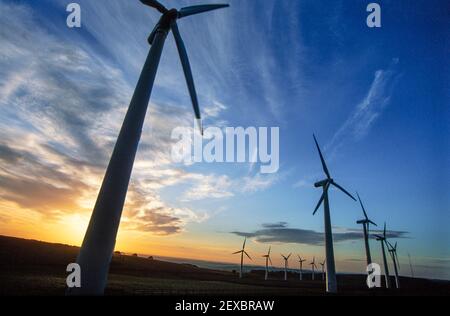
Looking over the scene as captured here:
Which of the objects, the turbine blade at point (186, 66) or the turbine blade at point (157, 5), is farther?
the turbine blade at point (157, 5)

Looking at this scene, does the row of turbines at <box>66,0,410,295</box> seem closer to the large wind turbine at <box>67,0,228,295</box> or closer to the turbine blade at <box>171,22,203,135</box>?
the large wind turbine at <box>67,0,228,295</box>

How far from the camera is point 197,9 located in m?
31.6

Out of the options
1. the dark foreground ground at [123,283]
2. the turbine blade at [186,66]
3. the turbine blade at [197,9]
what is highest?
the turbine blade at [197,9]

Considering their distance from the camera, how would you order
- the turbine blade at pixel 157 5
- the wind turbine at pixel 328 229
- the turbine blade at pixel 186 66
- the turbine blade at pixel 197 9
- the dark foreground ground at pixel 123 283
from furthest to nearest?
the wind turbine at pixel 328 229 → the dark foreground ground at pixel 123 283 → the turbine blade at pixel 197 9 → the turbine blade at pixel 157 5 → the turbine blade at pixel 186 66

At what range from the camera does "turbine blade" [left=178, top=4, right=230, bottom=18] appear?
29.1m

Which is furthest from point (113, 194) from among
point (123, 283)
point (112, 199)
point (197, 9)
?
point (123, 283)

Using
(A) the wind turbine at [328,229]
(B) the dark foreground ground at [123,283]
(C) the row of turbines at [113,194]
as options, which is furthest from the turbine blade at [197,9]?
(A) the wind turbine at [328,229]

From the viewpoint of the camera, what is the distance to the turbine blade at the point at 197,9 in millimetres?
29141

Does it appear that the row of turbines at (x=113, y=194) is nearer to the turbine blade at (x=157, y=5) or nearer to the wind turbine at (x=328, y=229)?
the turbine blade at (x=157, y=5)

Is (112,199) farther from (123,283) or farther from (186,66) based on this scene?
(123,283)

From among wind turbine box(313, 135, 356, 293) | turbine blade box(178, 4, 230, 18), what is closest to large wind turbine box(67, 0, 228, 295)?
turbine blade box(178, 4, 230, 18)
